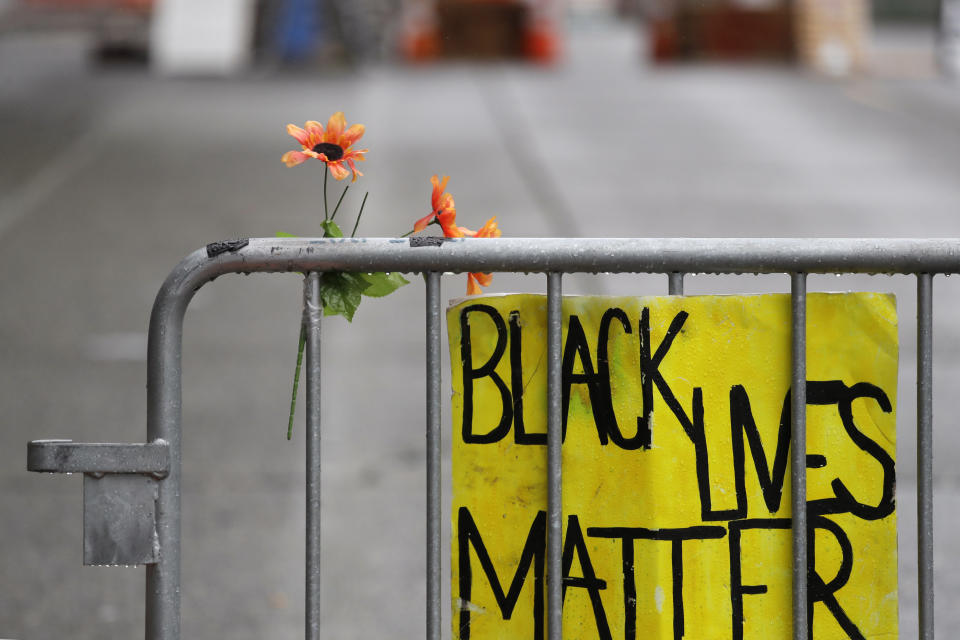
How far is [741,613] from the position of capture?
270 cm

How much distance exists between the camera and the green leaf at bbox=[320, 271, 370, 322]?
8.88ft

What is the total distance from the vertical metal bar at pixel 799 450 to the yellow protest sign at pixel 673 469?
0.12ft

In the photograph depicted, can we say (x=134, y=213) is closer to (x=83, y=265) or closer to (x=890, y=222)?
(x=83, y=265)

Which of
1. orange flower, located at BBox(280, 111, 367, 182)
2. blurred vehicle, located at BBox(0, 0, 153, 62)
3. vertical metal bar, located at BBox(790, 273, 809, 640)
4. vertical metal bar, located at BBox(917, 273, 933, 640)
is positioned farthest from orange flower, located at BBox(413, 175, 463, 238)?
blurred vehicle, located at BBox(0, 0, 153, 62)

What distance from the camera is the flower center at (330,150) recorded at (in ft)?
8.91

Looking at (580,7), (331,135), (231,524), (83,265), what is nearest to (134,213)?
(83,265)

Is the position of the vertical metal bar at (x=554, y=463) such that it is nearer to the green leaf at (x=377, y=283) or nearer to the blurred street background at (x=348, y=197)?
the green leaf at (x=377, y=283)

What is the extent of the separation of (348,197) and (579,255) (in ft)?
33.0

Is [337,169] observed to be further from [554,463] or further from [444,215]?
[554,463]

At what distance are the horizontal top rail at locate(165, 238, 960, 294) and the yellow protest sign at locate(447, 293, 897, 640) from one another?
0.25ft

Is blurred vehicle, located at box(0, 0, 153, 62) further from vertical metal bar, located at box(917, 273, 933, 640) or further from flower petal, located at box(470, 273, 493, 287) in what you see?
vertical metal bar, located at box(917, 273, 933, 640)

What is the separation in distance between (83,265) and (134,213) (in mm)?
1968

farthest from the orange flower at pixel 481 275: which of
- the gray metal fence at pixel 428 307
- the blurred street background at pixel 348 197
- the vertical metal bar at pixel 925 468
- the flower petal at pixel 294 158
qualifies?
the blurred street background at pixel 348 197

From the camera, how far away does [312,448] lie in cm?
271
